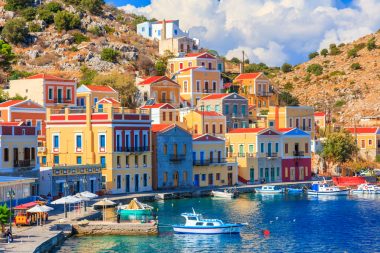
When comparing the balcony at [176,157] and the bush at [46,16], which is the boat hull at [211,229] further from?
the bush at [46,16]

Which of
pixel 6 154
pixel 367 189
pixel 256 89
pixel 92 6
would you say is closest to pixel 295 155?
pixel 367 189

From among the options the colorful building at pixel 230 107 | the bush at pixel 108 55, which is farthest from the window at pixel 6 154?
the bush at pixel 108 55

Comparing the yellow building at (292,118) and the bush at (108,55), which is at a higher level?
the bush at (108,55)

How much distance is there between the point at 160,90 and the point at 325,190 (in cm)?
2668

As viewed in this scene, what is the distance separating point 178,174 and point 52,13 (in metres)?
55.5

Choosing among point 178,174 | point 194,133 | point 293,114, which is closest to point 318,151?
point 293,114

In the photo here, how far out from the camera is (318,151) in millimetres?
99812

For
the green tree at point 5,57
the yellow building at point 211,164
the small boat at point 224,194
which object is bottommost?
the small boat at point 224,194

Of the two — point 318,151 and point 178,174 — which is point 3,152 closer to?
point 178,174

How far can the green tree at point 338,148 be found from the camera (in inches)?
3809

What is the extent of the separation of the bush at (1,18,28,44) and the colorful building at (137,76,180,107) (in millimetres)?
26926

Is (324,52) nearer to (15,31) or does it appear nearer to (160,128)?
(15,31)

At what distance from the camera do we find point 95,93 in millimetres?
93000

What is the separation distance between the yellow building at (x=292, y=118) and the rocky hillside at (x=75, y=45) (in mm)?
23965
